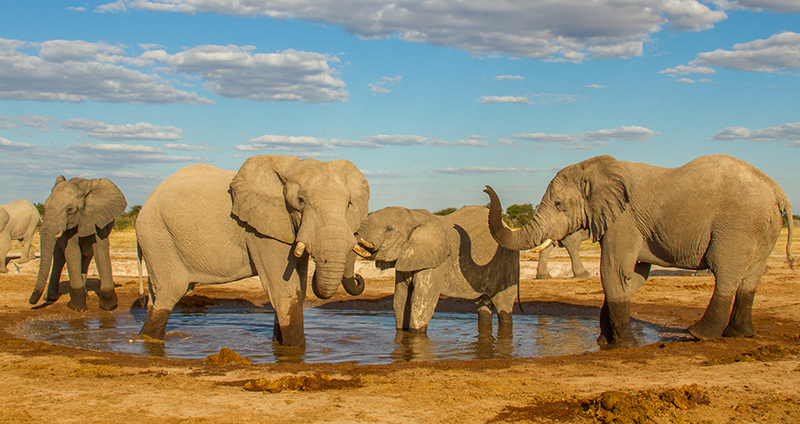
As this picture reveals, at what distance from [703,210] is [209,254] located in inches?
241

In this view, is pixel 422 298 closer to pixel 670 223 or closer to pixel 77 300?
pixel 670 223

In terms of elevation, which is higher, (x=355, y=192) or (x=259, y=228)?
(x=355, y=192)

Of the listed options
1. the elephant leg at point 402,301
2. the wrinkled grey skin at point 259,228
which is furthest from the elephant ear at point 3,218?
the elephant leg at point 402,301

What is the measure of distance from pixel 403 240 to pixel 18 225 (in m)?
18.2

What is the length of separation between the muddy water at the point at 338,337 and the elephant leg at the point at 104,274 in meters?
0.40

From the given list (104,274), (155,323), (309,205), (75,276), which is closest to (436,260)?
(309,205)

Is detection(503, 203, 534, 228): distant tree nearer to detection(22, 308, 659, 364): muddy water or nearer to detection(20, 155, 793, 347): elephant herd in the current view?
detection(22, 308, 659, 364): muddy water

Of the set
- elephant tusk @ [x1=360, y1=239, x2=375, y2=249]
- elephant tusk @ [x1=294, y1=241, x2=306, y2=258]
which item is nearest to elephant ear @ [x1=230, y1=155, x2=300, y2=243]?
→ elephant tusk @ [x1=294, y1=241, x2=306, y2=258]

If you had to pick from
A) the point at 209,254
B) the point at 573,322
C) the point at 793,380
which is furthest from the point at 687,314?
the point at 209,254

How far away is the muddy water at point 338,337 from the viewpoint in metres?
8.75

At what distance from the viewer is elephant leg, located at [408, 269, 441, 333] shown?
9.62m

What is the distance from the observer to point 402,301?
10.1 m

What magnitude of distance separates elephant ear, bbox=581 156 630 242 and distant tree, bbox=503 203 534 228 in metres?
36.6

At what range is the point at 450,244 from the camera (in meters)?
9.81
